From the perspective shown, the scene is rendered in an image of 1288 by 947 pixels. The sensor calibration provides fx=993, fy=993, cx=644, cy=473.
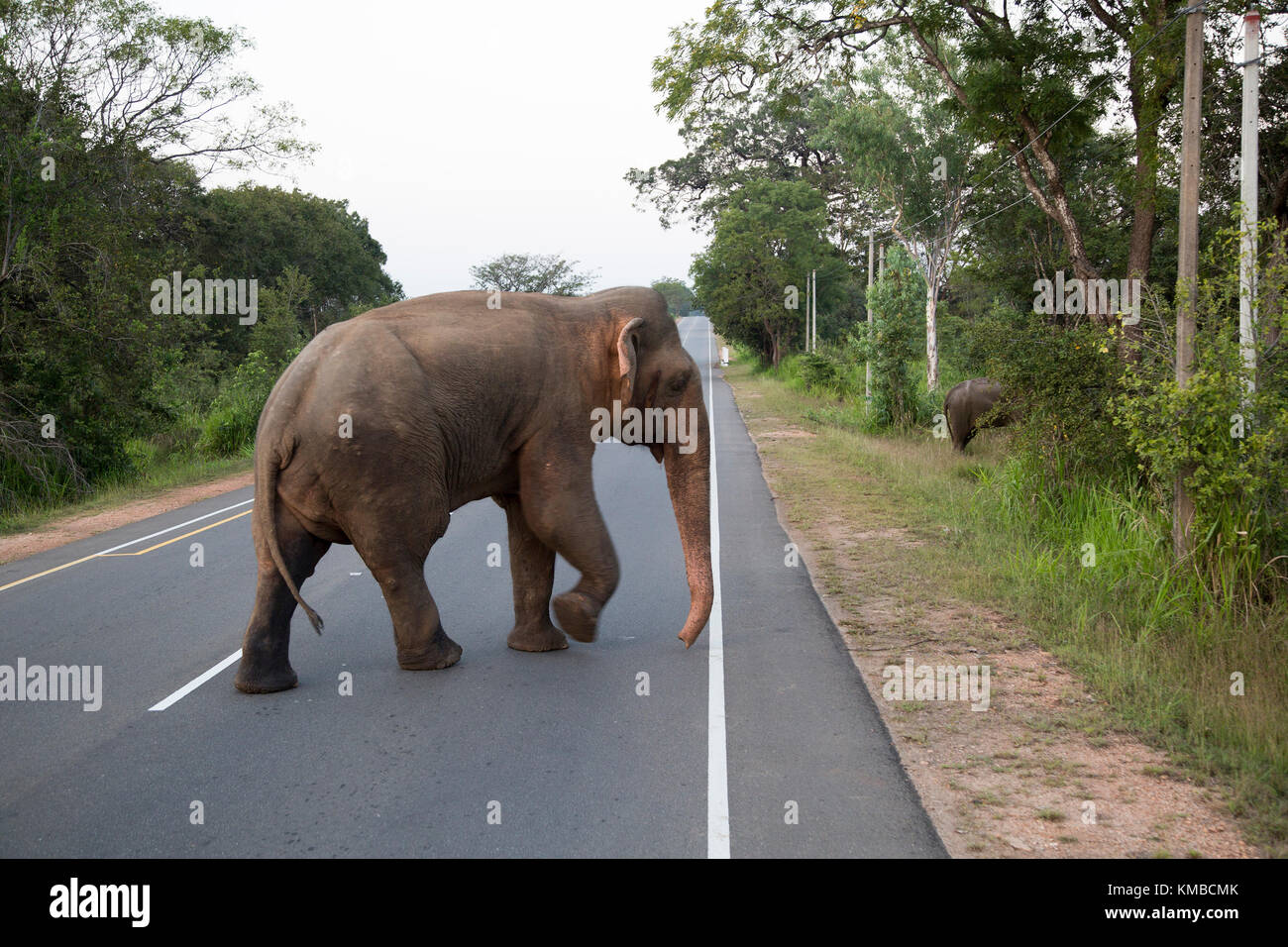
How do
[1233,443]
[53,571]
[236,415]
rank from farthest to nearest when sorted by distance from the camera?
[236,415], [53,571], [1233,443]

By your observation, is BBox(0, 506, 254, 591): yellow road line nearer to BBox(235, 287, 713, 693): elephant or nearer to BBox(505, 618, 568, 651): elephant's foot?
BBox(235, 287, 713, 693): elephant

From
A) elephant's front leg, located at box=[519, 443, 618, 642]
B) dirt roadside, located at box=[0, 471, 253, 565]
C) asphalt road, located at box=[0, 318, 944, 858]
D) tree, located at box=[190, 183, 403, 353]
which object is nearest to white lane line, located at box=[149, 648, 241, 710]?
asphalt road, located at box=[0, 318, 944, 858]

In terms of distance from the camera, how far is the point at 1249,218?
751 centimetres

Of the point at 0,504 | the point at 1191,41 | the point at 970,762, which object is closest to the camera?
the point at 970,762

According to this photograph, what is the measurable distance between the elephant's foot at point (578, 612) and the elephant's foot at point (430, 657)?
98 centimetres

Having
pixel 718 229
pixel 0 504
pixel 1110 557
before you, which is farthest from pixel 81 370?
pixel 718 229

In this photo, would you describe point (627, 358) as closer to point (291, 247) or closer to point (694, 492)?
point (694, 492)

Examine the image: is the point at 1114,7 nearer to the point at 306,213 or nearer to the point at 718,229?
the point at 718,229

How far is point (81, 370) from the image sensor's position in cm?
1638

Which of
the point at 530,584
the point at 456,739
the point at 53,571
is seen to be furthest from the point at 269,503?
the point at 53,571

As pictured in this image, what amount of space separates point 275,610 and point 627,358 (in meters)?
2.77

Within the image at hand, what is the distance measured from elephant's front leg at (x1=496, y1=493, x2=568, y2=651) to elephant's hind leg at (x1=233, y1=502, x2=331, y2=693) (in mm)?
1374

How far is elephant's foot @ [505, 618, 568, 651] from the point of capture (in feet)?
23.9
